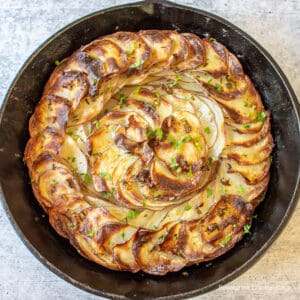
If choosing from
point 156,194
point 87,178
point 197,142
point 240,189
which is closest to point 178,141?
point 197,142

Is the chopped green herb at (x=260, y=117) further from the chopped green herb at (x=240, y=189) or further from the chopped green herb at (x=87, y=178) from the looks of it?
the chopped green herb at (x=87, y=178)

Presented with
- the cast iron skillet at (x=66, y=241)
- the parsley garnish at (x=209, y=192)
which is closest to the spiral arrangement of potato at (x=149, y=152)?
the parsley garnish at (x=209, y=192)

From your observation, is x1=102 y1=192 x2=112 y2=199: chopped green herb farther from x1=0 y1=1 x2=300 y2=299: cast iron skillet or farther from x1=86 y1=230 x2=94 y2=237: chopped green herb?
x1=0 y1=1 x2=300 y2=299: cast iron skillet


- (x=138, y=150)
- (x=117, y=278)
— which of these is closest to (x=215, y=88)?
(x=138, y=150)

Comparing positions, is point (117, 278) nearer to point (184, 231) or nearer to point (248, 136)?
point (184, 231)

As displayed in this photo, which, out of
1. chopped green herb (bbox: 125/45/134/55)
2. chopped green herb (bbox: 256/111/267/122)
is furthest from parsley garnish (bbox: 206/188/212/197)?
chopped green herb (bbox: 125/45/134/55)
